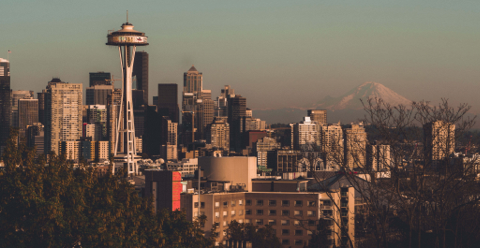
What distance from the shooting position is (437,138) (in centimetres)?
2595

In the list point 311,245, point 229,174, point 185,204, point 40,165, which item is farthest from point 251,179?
point 40,165

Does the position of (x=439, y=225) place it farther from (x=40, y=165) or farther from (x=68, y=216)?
(x=40, y=165)

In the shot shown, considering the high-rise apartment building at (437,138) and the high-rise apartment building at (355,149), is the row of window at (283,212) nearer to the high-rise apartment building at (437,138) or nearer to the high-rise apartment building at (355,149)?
the high-rise apartment building at (355,149)

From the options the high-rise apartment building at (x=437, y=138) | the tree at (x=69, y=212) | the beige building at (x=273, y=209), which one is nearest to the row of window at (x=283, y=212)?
the beige building at (x=273, y=209)

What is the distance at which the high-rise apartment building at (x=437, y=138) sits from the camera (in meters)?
24.3

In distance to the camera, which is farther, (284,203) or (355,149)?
(284,203)

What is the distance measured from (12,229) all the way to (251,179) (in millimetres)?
62368

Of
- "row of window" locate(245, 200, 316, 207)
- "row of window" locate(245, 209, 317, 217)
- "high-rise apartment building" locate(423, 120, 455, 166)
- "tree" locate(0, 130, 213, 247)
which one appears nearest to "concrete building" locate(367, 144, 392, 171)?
"high-rise apartment building" locate(423, 120, 455, 166)

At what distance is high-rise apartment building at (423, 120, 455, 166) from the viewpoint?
24.3m

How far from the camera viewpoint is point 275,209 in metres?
77.9

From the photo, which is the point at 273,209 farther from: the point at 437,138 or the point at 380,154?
the point at 437,138

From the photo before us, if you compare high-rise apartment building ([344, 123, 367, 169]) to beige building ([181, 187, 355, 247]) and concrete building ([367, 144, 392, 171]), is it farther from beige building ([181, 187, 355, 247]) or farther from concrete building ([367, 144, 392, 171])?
beige building ([181, 187, 355, 247])

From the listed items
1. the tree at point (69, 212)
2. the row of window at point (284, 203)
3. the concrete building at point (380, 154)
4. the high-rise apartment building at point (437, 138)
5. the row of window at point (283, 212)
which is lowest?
the row of window at point (283, 212)

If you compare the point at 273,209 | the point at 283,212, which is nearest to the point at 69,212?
the point at 283,212
